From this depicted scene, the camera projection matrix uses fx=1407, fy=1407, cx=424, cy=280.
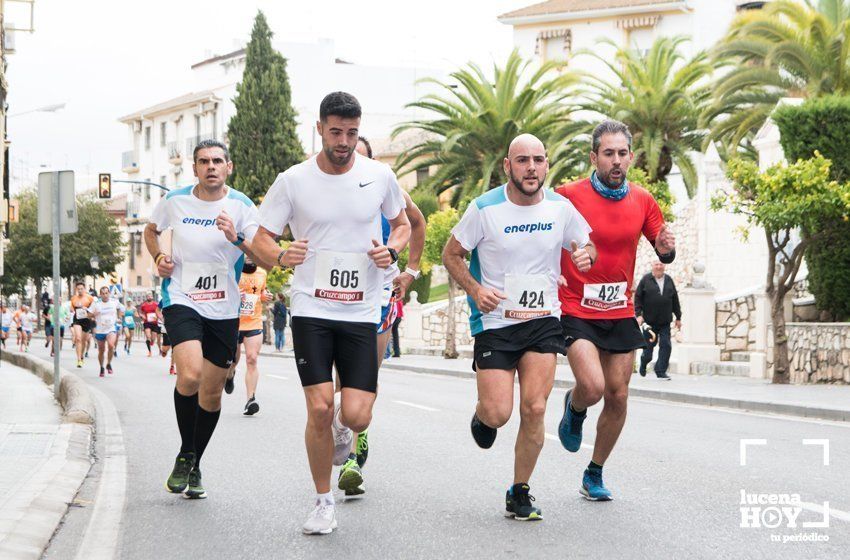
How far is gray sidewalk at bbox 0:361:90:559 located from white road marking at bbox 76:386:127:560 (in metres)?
0.18

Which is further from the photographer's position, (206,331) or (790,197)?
(790,197)

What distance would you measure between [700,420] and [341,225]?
8566mm

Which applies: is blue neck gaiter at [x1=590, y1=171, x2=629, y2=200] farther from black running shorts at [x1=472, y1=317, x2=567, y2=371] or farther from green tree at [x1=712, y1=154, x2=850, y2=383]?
green tree at [x1=712, y1=154, x2=850, y2=383]

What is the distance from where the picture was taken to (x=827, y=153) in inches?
849

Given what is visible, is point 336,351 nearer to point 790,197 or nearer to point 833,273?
point 790,197

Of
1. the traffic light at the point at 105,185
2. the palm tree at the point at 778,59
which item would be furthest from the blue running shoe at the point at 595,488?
the traffic light at the point at 105,185

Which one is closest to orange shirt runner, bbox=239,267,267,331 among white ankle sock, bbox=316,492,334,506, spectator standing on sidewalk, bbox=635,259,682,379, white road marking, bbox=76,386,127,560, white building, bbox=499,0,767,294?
white road marking, bbox=76,386,127,560

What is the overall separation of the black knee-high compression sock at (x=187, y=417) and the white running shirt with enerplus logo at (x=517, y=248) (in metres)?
1.99

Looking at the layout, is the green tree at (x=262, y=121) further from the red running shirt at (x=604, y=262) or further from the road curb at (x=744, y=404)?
the red running shirt at (x=604, y=262)

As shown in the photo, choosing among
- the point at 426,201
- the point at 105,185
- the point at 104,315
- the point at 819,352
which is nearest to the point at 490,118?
the point at 426,201

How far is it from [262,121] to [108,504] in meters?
62.5

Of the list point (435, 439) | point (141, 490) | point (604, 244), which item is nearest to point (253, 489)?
point (141, 490)

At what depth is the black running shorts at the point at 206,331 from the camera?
27.3 feet

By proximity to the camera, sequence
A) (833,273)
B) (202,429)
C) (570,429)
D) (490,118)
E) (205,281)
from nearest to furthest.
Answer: (570,429)
(205,281)
(202,429)
(833,273)
(490,118)
